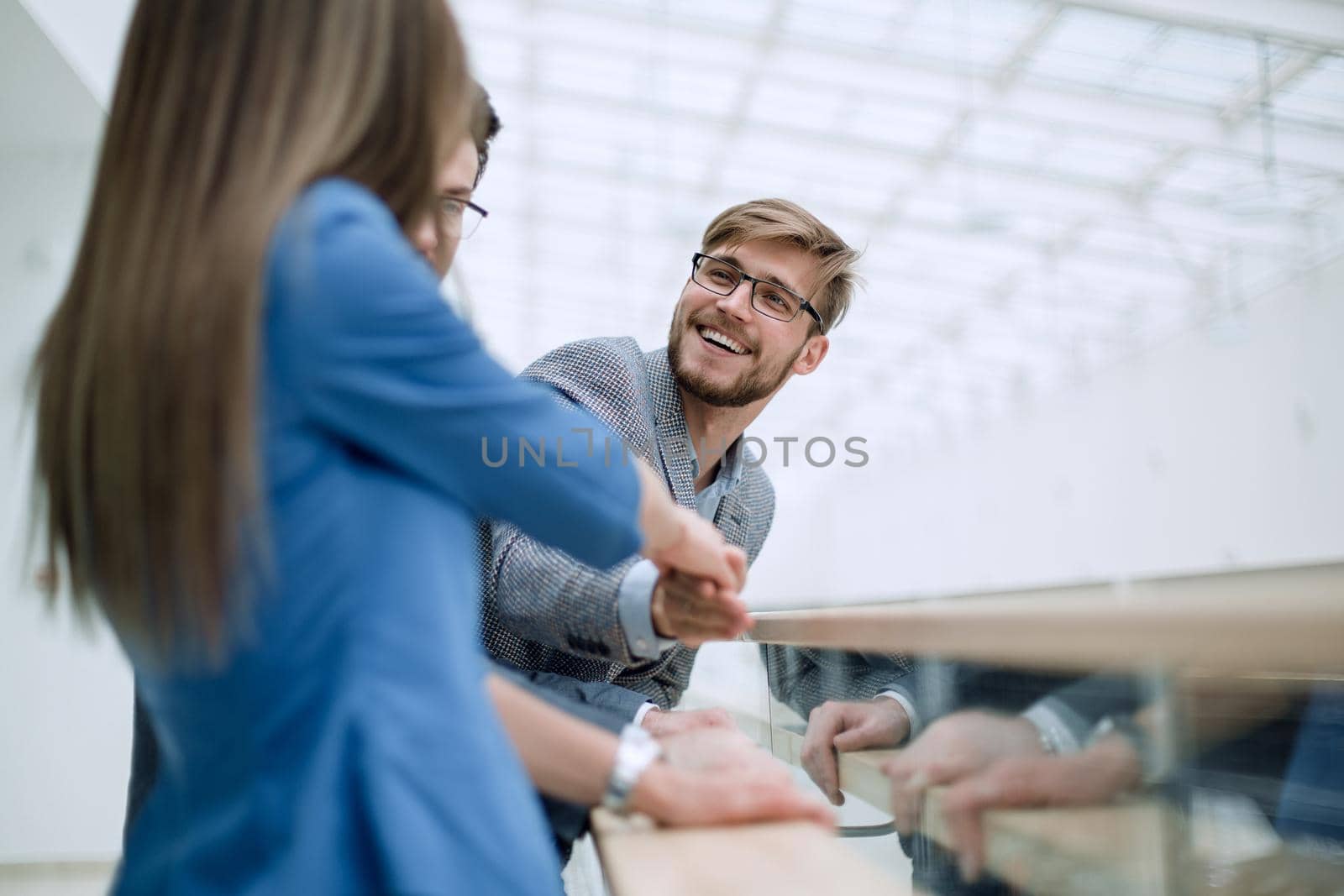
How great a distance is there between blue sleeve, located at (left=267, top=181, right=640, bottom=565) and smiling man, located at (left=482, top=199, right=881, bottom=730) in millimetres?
323

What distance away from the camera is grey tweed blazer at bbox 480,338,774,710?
121cm

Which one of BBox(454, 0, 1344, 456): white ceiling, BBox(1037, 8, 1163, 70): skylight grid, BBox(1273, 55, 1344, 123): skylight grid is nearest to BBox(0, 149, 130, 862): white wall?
BBox(454, 0, 1344, 456): white ceiling

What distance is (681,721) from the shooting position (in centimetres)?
129

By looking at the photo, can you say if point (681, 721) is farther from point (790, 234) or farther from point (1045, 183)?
point (1045, 183)

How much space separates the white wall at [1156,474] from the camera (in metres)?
11.9

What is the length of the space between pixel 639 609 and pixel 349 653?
528mm

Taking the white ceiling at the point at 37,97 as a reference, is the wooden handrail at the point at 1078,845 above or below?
below

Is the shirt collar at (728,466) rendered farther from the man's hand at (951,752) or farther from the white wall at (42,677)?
the white wall at (42,677)

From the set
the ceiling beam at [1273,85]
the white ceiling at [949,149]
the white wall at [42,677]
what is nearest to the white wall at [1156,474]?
the white ceiling at [949,149]

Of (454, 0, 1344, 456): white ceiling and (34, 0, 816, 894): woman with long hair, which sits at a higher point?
(454, 0, 1344, 456): white ceiling

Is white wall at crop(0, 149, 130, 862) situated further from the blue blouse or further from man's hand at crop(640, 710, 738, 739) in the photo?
the blue blouse

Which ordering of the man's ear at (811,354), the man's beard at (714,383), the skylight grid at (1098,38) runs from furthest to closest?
the skylight grid at (1098,38) → the man's ear at (811,354) → the man's beard at (714,383)

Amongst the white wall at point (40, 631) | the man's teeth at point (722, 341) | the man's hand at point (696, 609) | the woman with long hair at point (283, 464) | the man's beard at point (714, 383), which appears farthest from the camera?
the white wall at point (40, 631)

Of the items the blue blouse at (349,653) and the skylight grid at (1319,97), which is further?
the skylight grid at (1319,97)
